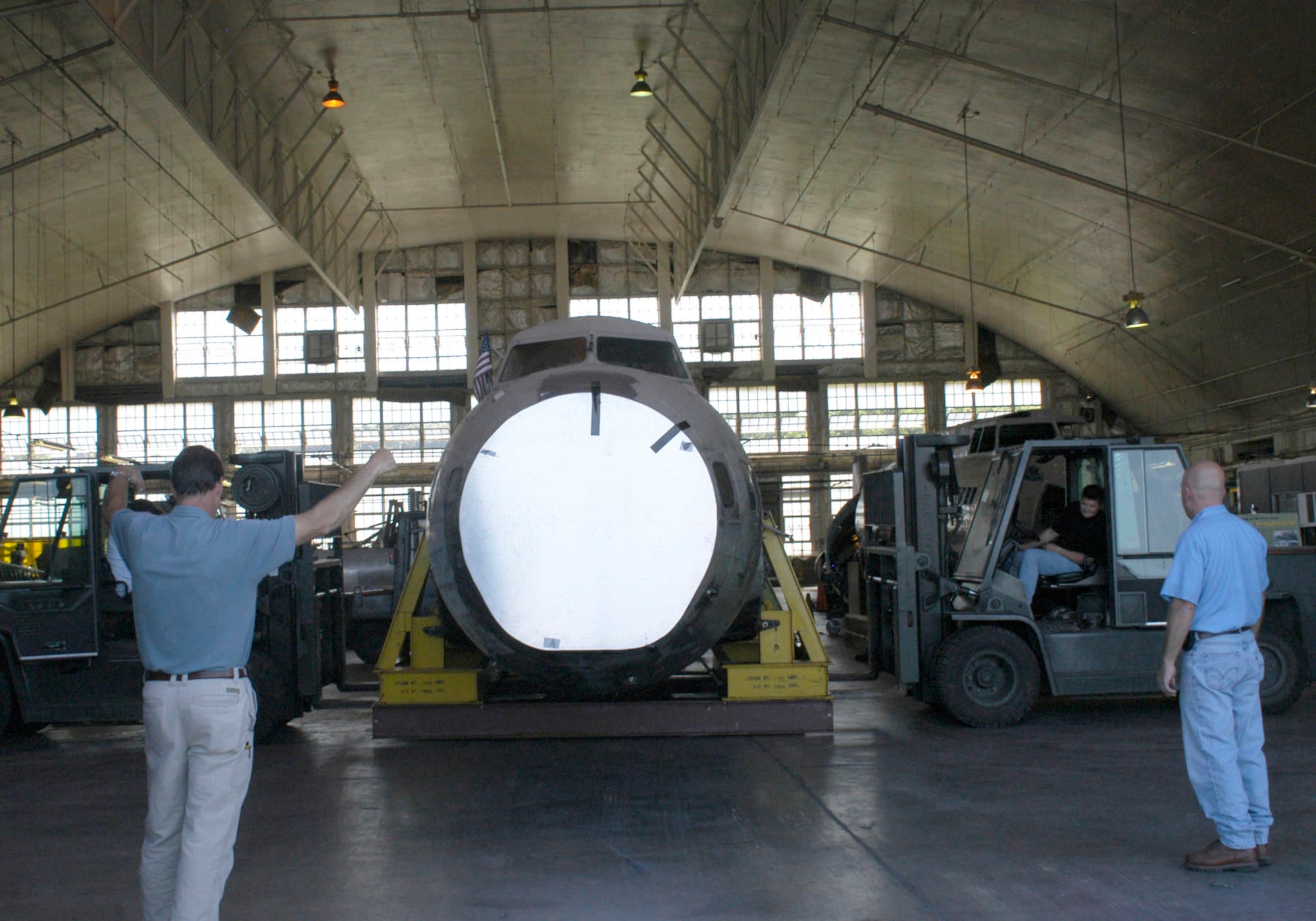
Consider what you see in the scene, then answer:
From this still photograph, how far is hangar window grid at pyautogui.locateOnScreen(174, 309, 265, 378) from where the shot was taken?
31391mm

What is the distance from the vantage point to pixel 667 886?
4.40 meters

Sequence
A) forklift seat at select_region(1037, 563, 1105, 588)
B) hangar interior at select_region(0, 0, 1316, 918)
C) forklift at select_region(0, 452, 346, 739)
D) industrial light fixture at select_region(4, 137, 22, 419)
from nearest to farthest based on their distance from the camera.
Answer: hangar interior at select_region(0, 0, 1316, 918)
forklift at select_region(0, 452, 346, 739)
forklift seat at select_region(1037, 563, 1105, 588)
industrial light fixture at select_region(4, 137, 22, 419)

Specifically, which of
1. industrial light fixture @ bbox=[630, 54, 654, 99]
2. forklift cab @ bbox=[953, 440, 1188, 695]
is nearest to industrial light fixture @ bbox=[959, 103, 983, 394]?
industrial light fixture @ bbox=[630, 54, 654, 99]

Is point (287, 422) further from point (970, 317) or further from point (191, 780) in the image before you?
point (191, 780)

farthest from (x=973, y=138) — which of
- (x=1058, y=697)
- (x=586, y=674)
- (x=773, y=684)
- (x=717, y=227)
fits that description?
(x=586, y=674)

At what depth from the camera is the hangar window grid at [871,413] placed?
32.1m

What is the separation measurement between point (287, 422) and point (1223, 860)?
98.9ft

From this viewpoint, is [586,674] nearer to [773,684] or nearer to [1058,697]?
[773,684]

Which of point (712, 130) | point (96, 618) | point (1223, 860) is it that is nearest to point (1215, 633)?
point (1223, 860)

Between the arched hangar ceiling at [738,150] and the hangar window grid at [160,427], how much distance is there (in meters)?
2.95

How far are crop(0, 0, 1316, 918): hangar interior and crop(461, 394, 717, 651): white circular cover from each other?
39.7 inches

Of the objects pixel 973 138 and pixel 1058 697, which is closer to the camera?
pixel 1058 697

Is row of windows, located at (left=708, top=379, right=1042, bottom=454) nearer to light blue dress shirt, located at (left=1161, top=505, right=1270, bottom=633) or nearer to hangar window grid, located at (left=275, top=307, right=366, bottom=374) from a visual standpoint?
hangar window grid, located at (left=275, top=307, right=366, bottom=374)

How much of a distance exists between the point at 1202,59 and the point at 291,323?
2408 centimetres
